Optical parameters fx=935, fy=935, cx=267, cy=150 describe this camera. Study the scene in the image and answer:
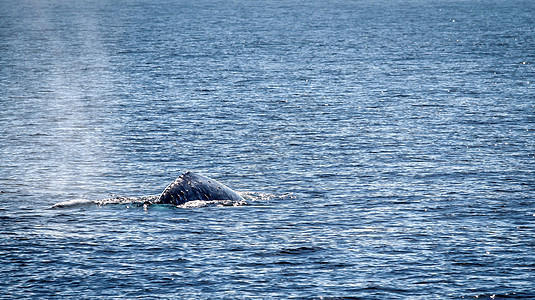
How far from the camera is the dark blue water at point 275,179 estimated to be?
26.5m

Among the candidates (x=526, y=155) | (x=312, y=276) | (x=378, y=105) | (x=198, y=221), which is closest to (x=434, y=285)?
(x=312, y=276)

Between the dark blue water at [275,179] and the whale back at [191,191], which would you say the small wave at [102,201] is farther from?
the whale back at [191,191]

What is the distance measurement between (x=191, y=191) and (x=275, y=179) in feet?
A: 19.8

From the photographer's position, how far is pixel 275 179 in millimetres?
39688

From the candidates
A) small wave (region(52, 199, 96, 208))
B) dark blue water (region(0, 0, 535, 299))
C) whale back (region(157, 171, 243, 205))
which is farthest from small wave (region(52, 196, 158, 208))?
whale back (region(157, 171, 243, 205))

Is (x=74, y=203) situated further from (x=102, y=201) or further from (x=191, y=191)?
(x=191, y=191)

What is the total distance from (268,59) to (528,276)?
80.1m

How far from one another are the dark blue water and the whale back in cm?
75

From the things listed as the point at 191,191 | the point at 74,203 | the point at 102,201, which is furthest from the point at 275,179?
the point at 74,203

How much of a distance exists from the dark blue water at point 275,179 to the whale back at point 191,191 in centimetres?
75

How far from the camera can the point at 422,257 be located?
28.1 m

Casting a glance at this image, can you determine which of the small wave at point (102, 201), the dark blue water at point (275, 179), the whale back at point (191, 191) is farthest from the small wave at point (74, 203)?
the whale back at point (191, 191)

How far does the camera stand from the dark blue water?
2655 centimetres

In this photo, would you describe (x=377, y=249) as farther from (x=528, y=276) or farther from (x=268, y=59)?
(x=268, y=59)
